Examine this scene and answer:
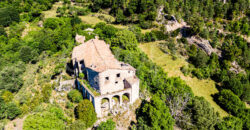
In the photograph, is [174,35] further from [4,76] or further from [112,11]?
[4,76]

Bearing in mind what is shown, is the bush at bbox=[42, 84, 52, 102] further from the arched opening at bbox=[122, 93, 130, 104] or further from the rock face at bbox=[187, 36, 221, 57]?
the rock face at bbox=[187, 36, 221, 57]

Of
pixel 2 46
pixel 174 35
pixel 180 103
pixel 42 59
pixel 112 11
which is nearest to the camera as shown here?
pixel 180 103

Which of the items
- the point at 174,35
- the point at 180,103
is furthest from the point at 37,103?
the point at 174,35

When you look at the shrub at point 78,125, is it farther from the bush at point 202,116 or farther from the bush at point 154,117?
the bush at point 202,116

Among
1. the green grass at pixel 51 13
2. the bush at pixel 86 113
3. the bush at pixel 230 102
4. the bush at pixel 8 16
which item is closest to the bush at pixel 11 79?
the bush at pixel 86 113

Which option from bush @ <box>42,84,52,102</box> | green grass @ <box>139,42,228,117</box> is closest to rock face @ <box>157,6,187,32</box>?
green grass @ <box>139,42,228,117</box>

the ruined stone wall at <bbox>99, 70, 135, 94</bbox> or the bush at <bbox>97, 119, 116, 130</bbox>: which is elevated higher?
the ruined stone wall at <bbox>99, 70, 135, 94</bbox>
